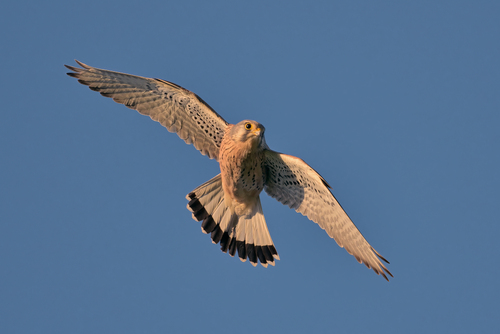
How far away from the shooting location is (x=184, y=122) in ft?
29.8

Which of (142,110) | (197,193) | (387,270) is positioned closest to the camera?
(387,270)

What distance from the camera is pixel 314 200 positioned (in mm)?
8969

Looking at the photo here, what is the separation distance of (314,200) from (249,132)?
1.61m

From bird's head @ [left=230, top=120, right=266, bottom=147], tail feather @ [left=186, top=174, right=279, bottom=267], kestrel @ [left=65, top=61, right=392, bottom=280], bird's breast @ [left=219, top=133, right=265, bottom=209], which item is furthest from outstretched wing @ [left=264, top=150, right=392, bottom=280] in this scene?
tail feather @ [left=186, top=174, right=279, bottom=267]

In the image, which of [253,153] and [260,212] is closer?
[253,153]

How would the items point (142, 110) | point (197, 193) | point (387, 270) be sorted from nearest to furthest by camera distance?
point (387, 270) < point (142, 110) < point (197, 193)

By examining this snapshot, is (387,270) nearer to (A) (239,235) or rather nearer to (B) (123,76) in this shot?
(A) (239,235)

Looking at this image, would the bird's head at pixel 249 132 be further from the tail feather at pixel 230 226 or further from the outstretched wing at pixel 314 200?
the tail feather at pixel 230 226

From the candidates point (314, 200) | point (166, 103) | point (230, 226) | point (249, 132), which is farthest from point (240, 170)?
point (166, 103)

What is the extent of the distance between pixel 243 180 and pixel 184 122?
1.31 metres

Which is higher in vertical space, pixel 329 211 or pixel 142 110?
pixel 142 110

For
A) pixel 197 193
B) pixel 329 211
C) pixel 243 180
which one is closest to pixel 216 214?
pixel 197 193

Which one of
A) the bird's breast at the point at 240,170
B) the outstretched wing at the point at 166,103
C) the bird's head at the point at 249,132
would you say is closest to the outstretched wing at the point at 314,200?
the bird's breast at the point at 240,170

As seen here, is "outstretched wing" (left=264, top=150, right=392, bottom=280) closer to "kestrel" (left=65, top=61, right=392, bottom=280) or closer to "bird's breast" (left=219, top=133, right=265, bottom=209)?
"kestrel" (left=65, top=61, right=392, bottom=280)
